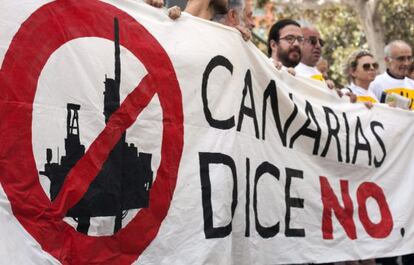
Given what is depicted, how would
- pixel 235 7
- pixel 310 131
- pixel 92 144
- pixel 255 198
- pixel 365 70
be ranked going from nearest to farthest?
pixel 92 144
pixel 255 198
pixel 235 7
pixel 310 131
pixel 365 70

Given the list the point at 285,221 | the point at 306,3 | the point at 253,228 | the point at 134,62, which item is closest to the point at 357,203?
the point at 285,221

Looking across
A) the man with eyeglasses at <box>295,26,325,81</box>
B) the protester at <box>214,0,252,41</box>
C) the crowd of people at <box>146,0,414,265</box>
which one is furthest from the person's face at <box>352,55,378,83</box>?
the protester at <box>214,0,252,41</box>

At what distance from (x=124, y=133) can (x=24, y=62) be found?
0.69 metres

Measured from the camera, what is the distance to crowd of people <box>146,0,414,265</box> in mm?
5082

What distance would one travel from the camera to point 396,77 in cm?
784

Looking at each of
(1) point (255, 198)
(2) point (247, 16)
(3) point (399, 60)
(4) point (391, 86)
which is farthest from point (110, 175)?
(3) point (399, 60)

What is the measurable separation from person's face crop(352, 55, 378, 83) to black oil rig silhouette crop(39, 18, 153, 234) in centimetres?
385

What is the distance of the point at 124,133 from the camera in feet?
12.6

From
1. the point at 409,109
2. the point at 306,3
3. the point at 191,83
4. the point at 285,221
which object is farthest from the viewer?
the point at 306,3

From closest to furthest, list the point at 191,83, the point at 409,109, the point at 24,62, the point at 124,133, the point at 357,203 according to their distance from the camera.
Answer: the point at 24,62
the point at 124,133
the point at 191,83
the point at 357,203
the point at 409,109

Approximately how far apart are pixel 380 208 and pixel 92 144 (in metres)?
3.28

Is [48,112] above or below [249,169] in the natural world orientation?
above

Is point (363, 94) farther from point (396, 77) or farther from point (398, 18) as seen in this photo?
point (398, 18)

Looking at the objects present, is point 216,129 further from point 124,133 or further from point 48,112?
point 48,112
